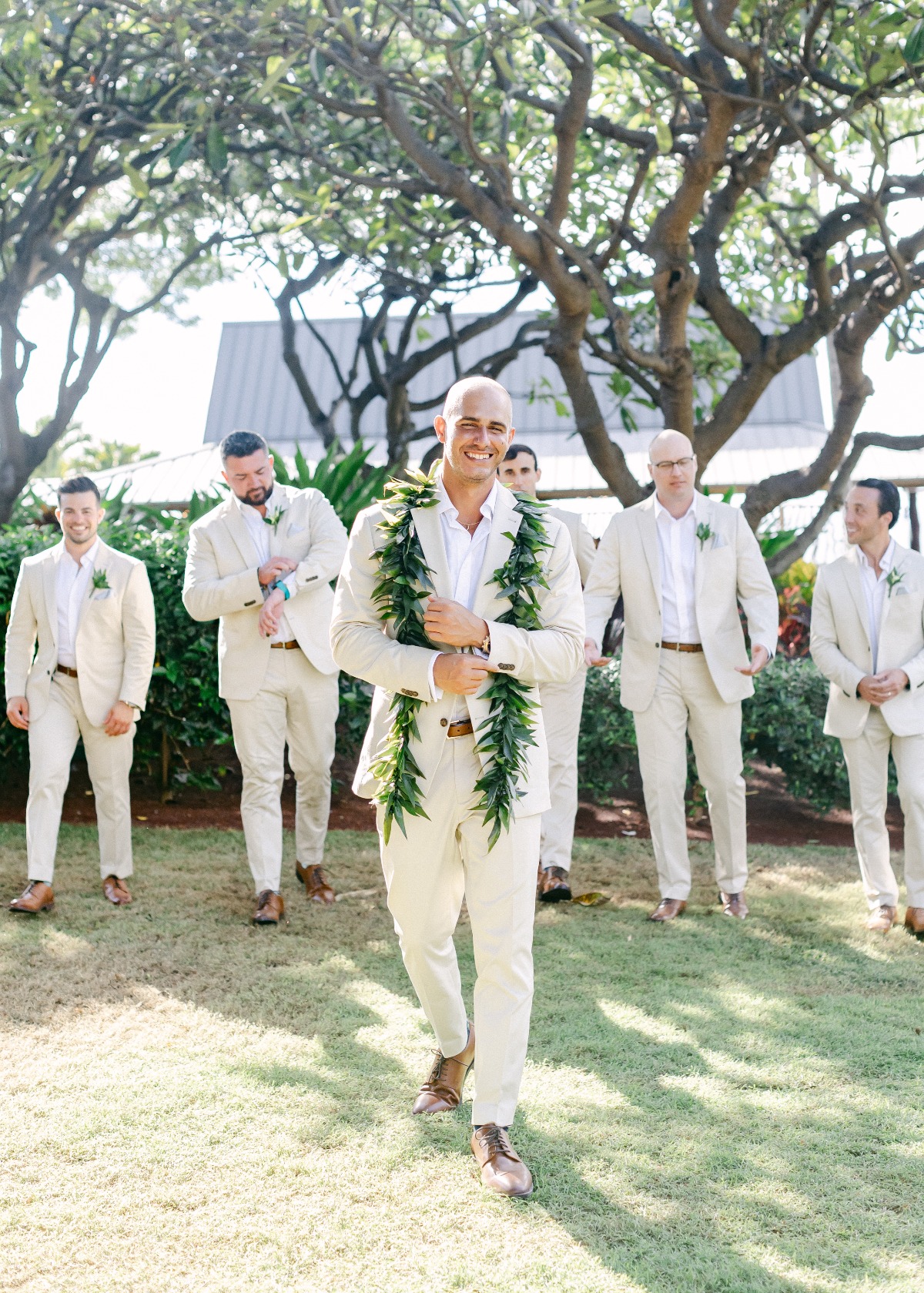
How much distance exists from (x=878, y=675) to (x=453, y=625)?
358cm

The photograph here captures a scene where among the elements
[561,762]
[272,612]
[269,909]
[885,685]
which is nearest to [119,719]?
[272,612]

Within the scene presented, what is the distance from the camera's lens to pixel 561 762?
7312 mm

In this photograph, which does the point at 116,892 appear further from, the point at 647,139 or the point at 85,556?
the point at 647,139

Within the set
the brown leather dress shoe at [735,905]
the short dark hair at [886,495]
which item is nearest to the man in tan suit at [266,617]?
the brown leather dress shoe at [735,905]

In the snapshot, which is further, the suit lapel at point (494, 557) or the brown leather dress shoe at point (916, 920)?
the brown leather dress shoe at point (916, 920)

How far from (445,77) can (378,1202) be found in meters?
7.28

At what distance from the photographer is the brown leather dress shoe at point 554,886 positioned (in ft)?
23.8

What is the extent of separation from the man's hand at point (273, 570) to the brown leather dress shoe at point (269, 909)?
5.31 ft

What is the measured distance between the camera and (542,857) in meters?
7.38

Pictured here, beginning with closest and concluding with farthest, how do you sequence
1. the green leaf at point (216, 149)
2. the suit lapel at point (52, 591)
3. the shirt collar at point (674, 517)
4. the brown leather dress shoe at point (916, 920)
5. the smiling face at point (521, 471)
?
the brown leather dress shoe at point (916, 920) < the shirt collar at point (674, 517) < the suit lapel at point (52, 591) < the smiling face at point (521, 471) < the green leaf at point (216, 149)

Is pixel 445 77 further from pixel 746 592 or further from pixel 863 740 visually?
pixel 863 740

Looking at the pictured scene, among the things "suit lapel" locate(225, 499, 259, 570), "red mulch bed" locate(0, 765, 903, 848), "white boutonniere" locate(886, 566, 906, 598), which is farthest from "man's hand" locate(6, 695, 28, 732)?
"white boutonniere" locate(886, 566, 906, 598)

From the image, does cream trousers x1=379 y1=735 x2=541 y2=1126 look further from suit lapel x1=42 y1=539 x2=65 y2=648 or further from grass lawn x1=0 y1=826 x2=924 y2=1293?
suit lapel x1=42 y1=539 x2=65 y2=648

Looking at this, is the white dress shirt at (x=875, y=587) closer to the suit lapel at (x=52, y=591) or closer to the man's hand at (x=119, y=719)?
the man's hand at (x=119, y=719)
